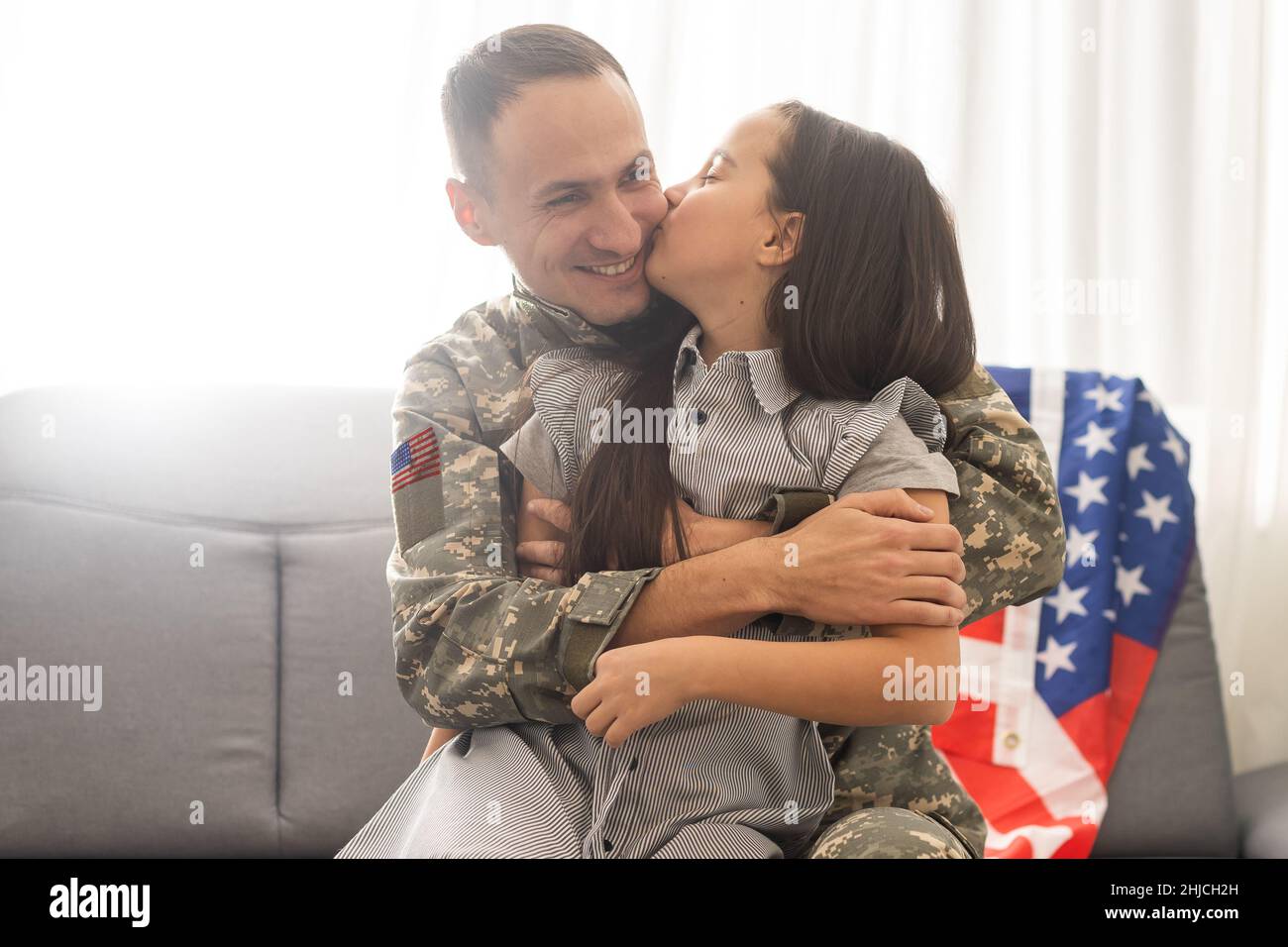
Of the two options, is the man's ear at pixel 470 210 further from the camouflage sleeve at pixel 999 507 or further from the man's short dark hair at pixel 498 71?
the camouflage sleeve at pixel 999 507

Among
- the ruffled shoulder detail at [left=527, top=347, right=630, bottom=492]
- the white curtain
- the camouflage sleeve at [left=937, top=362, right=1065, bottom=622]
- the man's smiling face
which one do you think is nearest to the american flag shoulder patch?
the ruffled shoulder detail at [left=527, top=347, right=630, bottom=492]

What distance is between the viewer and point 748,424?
102 cm

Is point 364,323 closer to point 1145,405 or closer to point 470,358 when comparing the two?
point 470,358

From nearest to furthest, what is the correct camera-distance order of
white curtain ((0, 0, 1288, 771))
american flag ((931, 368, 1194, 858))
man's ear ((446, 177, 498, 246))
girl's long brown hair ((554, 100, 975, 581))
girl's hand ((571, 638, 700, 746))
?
girl's hand ((571, 638, 700, 746)) < girl's long brown hair ((554, 100, 975, 581)) < man's ear ((446, 177, 498, 246)) < american flag ((931, 368, 1194, 858)) < white curtain ((0, 0, 1288, 771))

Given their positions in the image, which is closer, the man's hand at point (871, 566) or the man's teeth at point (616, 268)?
the man's hand at point (871, 566)

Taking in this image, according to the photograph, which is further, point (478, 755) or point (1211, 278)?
point (1211, 278)

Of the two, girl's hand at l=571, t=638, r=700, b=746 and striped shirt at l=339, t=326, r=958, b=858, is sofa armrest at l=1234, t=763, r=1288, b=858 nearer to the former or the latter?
striped shirt at l=339, t=326, r=958, b=858

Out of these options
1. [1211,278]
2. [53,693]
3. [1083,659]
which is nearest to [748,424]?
[1083,659]

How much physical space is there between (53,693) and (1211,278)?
2.03 m

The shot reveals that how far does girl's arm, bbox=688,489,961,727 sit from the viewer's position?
34.7 inches

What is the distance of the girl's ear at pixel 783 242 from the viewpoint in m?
1.04

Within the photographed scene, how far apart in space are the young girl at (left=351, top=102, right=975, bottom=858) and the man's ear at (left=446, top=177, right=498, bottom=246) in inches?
8.3

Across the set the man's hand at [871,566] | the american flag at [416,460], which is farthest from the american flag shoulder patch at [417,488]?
the man's hand at [871,566]

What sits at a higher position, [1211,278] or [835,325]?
[1211,278]
